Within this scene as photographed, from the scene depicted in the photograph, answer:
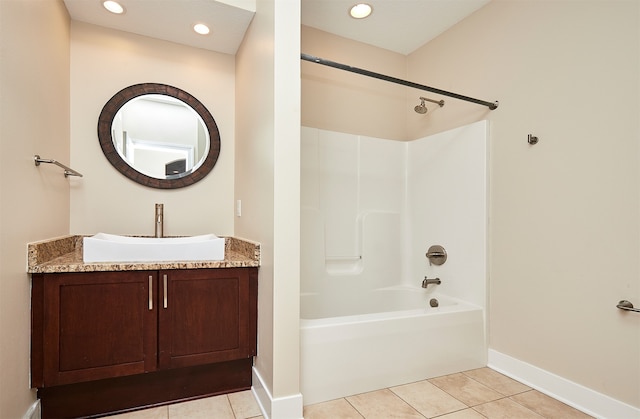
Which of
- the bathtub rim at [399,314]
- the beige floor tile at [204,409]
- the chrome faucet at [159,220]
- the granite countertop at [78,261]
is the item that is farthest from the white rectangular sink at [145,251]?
the beige floor tile at [204,409]

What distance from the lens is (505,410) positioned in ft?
5.78

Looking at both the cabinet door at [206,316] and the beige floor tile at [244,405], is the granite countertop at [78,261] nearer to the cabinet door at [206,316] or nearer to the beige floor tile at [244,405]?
the cabinet door at [206,316]

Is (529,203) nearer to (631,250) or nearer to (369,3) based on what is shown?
(631,250)

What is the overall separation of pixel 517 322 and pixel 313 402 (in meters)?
1.39

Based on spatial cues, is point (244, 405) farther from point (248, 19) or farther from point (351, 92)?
point (351, 92)

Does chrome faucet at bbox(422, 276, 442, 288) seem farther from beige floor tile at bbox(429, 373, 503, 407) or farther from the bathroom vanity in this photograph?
the bathroom vanity

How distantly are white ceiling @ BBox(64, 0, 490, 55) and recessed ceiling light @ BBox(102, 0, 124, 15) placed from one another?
1.3 inches

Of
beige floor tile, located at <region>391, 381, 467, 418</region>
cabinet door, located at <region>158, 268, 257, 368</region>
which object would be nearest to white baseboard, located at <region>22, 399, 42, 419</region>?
cabinet door, located at <region>158, 268, 257, 368</region>

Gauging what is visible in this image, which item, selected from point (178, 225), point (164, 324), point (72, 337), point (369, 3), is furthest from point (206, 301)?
point (369, 3)

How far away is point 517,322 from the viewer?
2143 mm

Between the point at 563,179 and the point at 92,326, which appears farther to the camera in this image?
the point at 563,179

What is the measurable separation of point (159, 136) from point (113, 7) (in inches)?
31.6

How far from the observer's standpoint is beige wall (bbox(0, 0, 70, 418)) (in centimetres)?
128

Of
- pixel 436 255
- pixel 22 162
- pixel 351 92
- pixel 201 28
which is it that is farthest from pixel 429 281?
pixel 22 162
